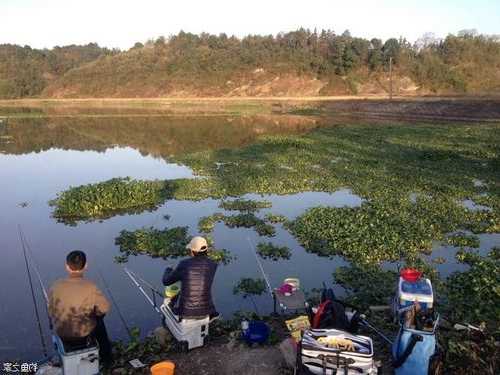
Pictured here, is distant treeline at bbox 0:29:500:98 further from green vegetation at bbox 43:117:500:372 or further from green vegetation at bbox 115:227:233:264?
green vegetation at bbox 115:227:233:264

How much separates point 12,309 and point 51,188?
13695 millimetres

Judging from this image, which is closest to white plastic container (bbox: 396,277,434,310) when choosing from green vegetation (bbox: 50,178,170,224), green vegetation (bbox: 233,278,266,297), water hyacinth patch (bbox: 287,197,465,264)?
green vegetation (bbox: 233,278,266,297)

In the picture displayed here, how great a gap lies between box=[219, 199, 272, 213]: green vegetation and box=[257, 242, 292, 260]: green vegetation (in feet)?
12.8

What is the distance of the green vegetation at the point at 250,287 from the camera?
34.9 feet

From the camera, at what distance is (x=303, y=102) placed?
79.2 m

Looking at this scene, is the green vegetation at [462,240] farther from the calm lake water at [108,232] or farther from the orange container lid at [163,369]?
the orange container lid at [163,369]

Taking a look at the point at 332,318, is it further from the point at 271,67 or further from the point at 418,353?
the point at 271,67

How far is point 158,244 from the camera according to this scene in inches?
529

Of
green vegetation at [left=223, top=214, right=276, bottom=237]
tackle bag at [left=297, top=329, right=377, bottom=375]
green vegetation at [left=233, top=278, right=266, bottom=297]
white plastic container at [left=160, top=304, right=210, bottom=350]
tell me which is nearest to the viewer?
tackle bag at [left=297, top=329, right=377, bottom=375]

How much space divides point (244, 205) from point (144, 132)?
103 ft

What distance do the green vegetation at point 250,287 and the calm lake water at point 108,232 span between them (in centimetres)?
24

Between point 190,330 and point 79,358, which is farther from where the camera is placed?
point 190,330

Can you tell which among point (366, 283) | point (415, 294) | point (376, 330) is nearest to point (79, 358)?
point (376, 330)

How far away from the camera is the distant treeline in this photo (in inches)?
4117
